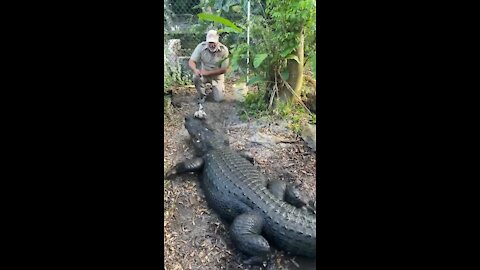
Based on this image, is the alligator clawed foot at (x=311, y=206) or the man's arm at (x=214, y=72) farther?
the man's arm at (x=214, y=72)

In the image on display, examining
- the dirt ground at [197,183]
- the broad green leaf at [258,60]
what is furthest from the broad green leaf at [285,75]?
the dirt ground at [197,183]

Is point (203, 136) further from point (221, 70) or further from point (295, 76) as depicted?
point (295, 76)

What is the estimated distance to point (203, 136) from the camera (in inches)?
65.5

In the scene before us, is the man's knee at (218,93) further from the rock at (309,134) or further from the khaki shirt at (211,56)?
the rock at (309,134)

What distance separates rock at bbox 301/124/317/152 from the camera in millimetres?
1617

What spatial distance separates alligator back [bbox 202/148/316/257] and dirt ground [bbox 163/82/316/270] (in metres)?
0.03

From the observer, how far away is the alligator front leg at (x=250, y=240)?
1.42 meters

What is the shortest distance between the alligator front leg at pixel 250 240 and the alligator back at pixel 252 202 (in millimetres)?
41

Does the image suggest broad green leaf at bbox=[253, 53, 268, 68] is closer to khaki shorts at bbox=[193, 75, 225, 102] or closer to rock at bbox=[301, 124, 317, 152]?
khaki shorts at bbox=[193, 75, 225, 102]

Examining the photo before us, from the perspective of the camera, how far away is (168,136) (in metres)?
1.59

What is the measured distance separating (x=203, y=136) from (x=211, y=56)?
292mm

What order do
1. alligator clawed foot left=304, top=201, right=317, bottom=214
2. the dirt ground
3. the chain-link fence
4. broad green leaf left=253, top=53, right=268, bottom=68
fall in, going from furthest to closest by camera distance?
broad green leaf left=253, top=53, right=268, bottom=68 → the chain-link fence → alligator clawed foot left=304, top=201, right=317, bottom=214 → the dirt ground

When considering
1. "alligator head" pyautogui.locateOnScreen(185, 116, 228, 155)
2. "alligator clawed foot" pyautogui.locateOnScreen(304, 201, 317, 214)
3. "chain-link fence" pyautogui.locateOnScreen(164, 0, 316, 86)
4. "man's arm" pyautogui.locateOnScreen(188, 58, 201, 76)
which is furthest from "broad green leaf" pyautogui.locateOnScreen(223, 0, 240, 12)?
"alligator clawed foot" pyautogui.locateOnScreen(304, 201, 317, 214)
